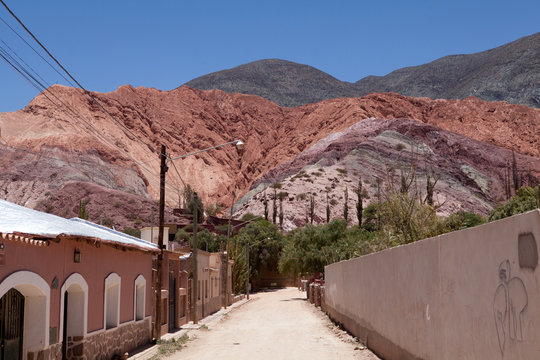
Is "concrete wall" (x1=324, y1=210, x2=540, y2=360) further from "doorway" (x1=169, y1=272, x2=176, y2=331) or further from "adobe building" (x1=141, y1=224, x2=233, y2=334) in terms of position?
"doorway" (x1=169, y1=272, x2=176, y2=331)

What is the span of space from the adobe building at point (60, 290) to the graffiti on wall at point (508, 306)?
7.82 metres

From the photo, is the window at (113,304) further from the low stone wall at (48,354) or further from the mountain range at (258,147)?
the mountain range at (258,147)

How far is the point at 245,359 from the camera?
1727 centimetres

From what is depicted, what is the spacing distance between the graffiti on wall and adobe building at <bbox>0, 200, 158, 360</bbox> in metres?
7.82

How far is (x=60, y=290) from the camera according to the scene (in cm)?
1409

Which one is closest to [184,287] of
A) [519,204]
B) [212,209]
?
[519,204]

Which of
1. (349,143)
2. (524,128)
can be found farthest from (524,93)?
(349,143)

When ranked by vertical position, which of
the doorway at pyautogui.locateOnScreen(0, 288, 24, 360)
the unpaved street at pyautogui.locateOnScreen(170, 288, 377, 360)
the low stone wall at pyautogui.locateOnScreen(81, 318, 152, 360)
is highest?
the doorway at pyautogui.locateOnScreen(0, 288, 24, 360)

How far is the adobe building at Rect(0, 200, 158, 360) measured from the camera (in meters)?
12.2

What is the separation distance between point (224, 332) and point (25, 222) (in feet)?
53.6

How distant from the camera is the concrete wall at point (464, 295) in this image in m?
7.10

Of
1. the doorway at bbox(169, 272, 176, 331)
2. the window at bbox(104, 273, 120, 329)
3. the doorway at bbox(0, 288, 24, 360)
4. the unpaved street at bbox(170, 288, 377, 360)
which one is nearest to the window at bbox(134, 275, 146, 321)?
the unpaved street at bbox(170, 288, 377, 360)

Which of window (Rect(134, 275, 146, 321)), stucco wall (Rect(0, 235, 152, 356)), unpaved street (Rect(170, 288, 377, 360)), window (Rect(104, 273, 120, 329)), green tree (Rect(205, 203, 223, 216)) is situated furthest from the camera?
green tree (Rect(205, 203, 223, 216))

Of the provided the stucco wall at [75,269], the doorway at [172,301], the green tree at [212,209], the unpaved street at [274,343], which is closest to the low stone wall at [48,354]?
the stucco wall at [75,269]
